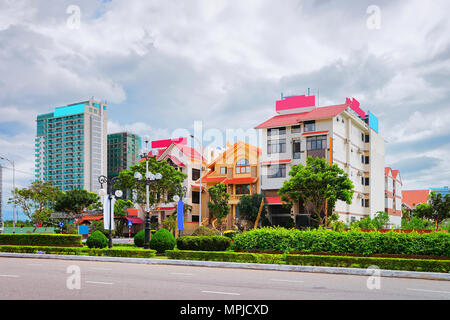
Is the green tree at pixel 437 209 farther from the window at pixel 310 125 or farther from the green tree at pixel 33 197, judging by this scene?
the green tree at pixel 33 197

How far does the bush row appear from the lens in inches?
615

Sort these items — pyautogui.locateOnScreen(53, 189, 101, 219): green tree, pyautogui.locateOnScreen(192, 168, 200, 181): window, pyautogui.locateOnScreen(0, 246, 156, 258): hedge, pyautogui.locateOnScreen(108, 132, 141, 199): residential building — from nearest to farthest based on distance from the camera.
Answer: pyautogui.locateOnScreen(0, 246, 156, 258): hedge
pyautogui.locateOnScreen(192, 168, 200, 181): window
pyautogui.locateOnScreen(53, 189, 101, 219): green tree
pyautogui.locateOnScreen(108, 132, 141, 199): residential building

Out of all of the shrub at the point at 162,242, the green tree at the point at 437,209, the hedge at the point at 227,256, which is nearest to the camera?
the hedge at the point at 227,256

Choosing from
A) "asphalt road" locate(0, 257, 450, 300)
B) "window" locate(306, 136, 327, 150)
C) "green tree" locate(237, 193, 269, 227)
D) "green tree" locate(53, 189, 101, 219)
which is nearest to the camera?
"asphalt road" locate(0, 257, 450, 300)

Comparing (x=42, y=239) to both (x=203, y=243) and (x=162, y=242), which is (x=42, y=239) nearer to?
(x=162, y=242)

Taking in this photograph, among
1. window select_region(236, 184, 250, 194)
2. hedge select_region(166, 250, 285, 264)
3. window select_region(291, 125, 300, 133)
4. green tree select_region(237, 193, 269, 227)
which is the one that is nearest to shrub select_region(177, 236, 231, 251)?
hedge select_region(166, 250, 285, 264)

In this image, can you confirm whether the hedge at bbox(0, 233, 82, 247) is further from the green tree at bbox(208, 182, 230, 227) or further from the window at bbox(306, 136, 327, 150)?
the window at bbox(306, 136, 327, 150)

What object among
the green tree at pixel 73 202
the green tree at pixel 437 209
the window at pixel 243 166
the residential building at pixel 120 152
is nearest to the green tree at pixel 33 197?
the green tree at pixel 73 202

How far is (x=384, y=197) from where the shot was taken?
57.6 m

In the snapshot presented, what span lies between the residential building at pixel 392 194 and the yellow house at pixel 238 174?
2053cm

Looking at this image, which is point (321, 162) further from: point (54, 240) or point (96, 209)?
point (96, 209)

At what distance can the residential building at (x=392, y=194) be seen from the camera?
59.5m
